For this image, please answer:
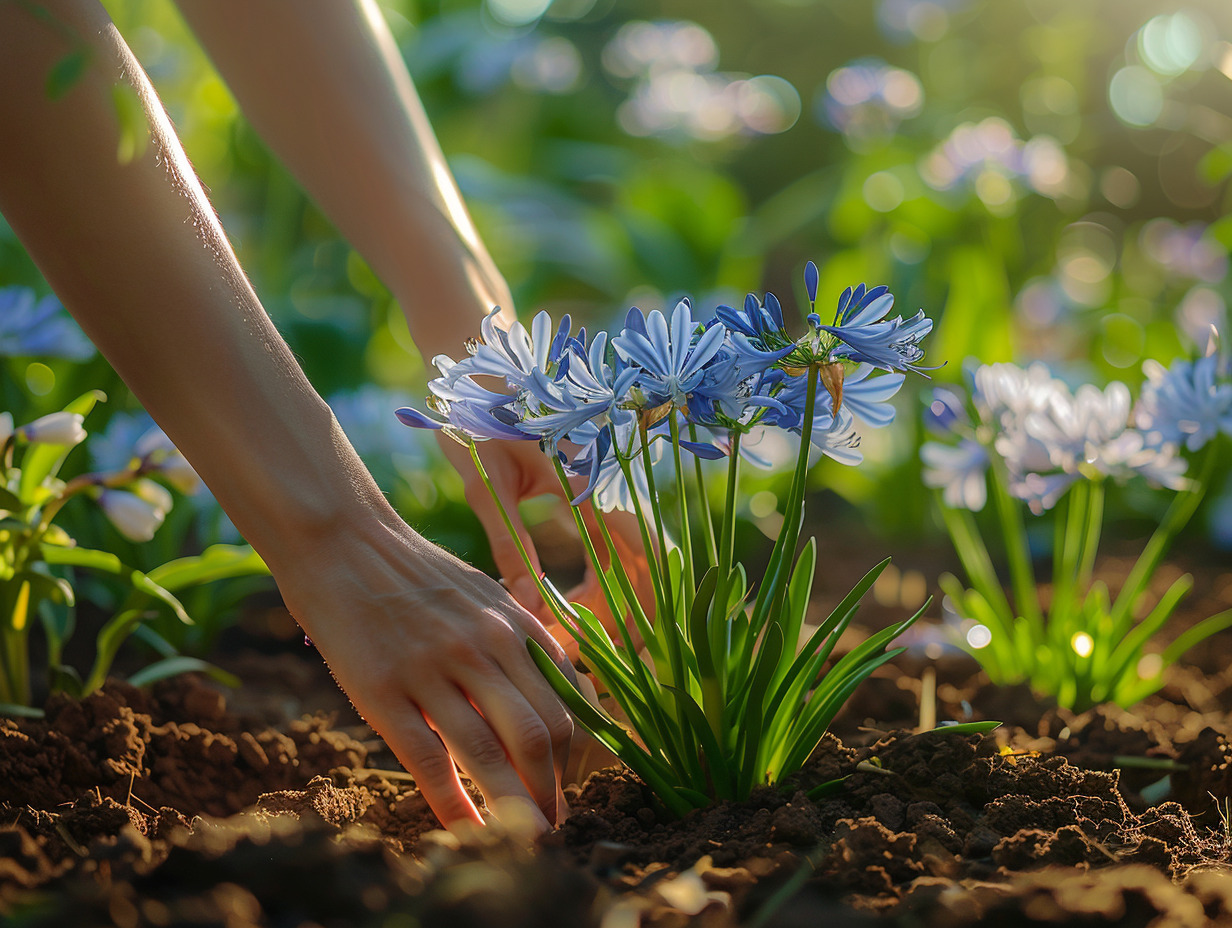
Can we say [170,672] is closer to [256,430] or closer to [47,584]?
[47,584]

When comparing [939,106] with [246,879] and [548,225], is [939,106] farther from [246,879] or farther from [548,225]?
→ [246,879]

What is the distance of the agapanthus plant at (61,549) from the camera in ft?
4.76

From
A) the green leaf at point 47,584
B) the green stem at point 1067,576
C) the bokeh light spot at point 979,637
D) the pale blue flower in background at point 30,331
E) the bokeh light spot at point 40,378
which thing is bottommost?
the bokeh light spot at point 979,637

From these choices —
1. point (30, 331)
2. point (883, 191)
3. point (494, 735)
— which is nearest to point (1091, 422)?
point (494, 735)

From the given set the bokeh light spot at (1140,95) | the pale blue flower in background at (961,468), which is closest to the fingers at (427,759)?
the pale blue flower in background at (961,468)

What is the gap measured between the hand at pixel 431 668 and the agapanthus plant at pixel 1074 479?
0.93m

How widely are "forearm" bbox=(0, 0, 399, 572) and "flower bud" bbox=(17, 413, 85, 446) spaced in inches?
23.8

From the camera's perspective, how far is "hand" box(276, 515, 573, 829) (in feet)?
2.89

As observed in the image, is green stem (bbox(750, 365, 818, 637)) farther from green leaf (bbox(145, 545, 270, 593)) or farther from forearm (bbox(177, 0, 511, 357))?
green leaf (bbox(145, 545, 270, 593))

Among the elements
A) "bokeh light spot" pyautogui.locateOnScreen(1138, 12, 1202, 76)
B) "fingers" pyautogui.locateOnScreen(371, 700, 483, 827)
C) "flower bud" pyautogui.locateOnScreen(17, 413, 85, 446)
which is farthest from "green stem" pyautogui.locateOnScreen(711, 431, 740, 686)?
"bokeh light spot" pyautogui.locateOnScreen(1138, 12, 1202, 76)

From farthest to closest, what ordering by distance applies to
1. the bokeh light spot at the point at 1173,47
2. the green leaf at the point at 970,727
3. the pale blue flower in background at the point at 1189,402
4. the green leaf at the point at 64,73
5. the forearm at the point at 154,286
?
the bokeh light spot at the point at 1173,47
the pale blue flower in background at the point at 1189,402
the green leaf at the point at 970,727
the forearm at the point at 154,286
the green leaf at the point at 64,73

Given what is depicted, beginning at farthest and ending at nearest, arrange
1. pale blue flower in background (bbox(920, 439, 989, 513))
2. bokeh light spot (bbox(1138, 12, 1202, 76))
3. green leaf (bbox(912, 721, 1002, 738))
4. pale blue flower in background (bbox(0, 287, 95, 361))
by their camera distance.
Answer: bokeh light spot (bbox(1138, 12, 1202, 76)) → pale blue flower in background (bbox(0, 287, 95, 361)) → pale blue flower in background (bbox(920, 439, 989, 513)) → green leaf (bbox(912, 721, 1002, 738))

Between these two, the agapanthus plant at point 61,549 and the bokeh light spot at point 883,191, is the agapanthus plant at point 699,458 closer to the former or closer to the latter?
the agapanthus plant at point 61,549

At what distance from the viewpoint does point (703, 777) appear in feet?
3.49
